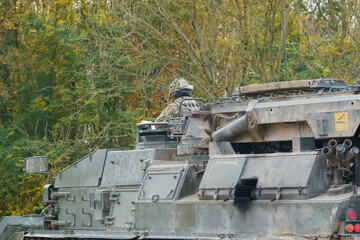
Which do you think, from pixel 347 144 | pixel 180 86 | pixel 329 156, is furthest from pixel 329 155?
pixel 180 86

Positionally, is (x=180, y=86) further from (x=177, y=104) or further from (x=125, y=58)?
(x=125, y=58)

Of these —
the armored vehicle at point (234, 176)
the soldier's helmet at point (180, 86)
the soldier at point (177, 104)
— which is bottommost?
the armored vehicle at point (234, 176)

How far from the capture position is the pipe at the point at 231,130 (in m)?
11.5

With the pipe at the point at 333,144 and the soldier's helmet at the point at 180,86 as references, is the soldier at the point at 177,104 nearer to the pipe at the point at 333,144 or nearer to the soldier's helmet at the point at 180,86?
the soldier's helmet at the point at 180,86

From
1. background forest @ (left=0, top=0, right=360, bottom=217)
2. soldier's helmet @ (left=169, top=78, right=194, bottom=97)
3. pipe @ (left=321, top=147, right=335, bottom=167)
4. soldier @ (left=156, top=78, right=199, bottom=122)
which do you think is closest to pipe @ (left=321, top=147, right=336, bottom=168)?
pipe @ (left=321, top=147, right=335, bottom=167)

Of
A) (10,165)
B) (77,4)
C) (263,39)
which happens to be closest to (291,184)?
(263,39)

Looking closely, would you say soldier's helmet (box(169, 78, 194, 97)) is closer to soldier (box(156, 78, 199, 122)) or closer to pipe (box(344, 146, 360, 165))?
soldier (box(156, 78, 199, 122))

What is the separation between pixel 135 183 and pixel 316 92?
10.8ft

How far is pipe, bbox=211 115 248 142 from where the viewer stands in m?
11.5

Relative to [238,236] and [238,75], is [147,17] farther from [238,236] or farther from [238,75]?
[238,236]

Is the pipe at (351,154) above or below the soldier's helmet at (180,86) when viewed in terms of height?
below

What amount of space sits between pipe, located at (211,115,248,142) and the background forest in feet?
28.9

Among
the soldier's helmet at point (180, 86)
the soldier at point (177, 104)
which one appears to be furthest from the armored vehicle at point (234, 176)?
the soldier's helmet at point (180, 86)

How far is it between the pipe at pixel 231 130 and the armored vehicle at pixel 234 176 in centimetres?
2
